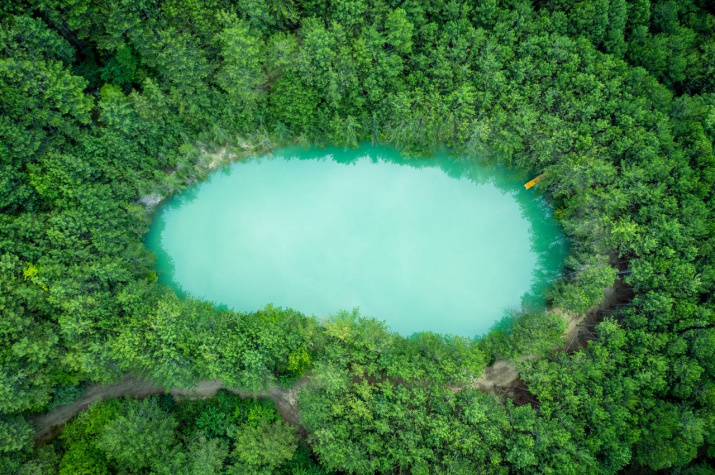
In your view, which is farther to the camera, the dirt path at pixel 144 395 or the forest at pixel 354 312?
the dirt path at pixel 144 395

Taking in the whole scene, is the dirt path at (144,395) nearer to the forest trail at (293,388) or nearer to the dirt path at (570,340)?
the forest trail at (293,388)

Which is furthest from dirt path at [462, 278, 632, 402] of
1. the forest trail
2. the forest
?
the forest

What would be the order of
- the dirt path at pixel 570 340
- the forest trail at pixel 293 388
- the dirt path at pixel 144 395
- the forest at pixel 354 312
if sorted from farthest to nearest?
the dirt path at pixel 570 340
the forest trail at pixel 293 388
the dirt path at pixel 144 395
the forest at pixel 354 312

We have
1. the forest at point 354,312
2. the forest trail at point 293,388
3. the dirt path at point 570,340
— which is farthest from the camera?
the dirt path at point 570,340

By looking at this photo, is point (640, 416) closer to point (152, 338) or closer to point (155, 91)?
point (152, 338)

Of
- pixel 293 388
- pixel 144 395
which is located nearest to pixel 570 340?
pixel 293 388

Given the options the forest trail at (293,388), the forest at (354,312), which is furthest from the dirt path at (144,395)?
the forest at (354,312)

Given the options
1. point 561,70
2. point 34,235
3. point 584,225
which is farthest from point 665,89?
point 34,235
